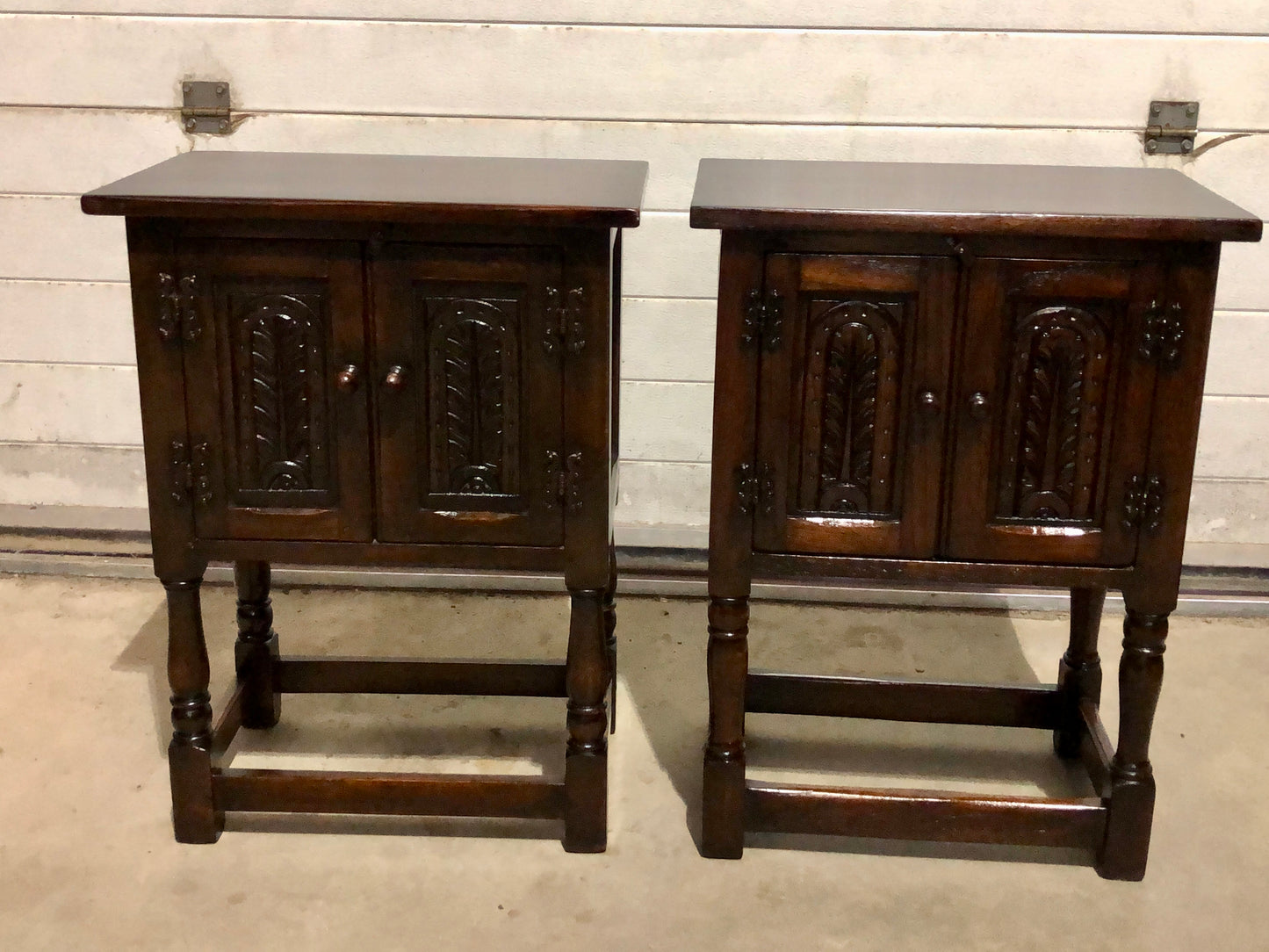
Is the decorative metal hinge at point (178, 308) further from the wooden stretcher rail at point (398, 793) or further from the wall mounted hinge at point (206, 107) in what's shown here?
the wall mounted hinge at point (206, 107)

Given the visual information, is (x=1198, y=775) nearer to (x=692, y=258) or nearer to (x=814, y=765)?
(x=814, y=765)

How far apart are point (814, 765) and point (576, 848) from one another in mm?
527

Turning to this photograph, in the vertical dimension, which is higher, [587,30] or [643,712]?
[587,30]

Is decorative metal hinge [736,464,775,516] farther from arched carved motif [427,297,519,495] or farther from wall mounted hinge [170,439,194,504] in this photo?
wall mounted hinge [170,439,194,504]

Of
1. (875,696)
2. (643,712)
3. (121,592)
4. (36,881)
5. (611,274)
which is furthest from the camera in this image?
(121,592)

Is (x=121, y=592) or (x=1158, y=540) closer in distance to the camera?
(x=1158, y=540)

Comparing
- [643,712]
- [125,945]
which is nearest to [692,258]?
[643,712]

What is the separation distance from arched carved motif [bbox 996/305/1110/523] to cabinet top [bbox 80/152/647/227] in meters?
0.63

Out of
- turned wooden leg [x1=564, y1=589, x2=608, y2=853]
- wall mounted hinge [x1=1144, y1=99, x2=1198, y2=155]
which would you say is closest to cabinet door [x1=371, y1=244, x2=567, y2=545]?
turned wooden leg [x1=564, y1=589, x2=608, y2=853]

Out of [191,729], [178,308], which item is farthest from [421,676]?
[178,308]

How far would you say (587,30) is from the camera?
9.57 feet

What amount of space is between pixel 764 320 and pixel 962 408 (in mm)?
333

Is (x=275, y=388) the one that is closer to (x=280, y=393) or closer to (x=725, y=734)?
(x=280, y=393)

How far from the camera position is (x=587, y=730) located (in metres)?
2.27
